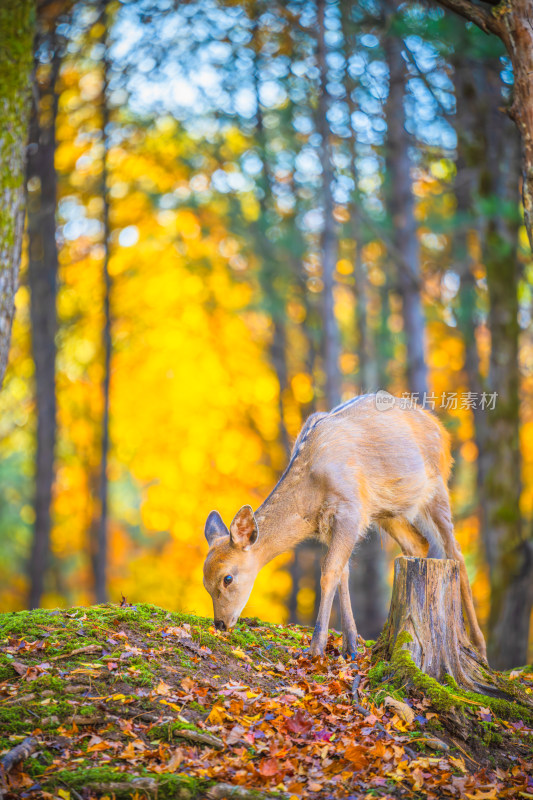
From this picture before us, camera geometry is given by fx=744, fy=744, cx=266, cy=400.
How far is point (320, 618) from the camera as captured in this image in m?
6.95

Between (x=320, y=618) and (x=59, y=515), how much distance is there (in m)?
20.2

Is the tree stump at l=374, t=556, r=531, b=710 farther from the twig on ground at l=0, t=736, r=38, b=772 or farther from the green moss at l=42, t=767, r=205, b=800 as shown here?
the twig on ground at l=0, t=736, r=38, b=772

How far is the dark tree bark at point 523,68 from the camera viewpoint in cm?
659

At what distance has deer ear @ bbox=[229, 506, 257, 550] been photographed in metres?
7.21

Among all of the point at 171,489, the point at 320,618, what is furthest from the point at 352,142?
the point at 320,618

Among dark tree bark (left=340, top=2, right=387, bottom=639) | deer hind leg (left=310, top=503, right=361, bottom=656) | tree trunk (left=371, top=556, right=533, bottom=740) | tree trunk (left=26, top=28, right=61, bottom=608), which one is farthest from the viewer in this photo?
tree trunk (left=26, top=28, right=61, bottom=608)

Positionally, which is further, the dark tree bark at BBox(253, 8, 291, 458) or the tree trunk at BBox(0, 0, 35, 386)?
the dark tree bark at BBox(253, 8, 291, 458)

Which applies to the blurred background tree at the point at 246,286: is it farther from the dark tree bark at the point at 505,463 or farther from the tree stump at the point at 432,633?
the tree stump at the point at 432,633

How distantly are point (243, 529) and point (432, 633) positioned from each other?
2.06 m

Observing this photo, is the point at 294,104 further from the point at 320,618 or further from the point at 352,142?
the point at 320,618

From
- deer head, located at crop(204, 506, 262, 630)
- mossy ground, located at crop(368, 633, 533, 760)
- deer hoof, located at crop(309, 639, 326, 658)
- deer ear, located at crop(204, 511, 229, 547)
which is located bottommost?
mossy ground, located at crop(368, 633, 533, 760)

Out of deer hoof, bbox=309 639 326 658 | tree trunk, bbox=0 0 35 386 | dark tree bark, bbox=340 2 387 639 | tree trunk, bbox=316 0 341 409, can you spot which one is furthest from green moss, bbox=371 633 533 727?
dark tree bark, bbox=340 2 387 639

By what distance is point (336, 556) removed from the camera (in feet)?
23.8

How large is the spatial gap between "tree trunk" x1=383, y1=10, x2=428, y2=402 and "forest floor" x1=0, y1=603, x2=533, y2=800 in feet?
25.4
